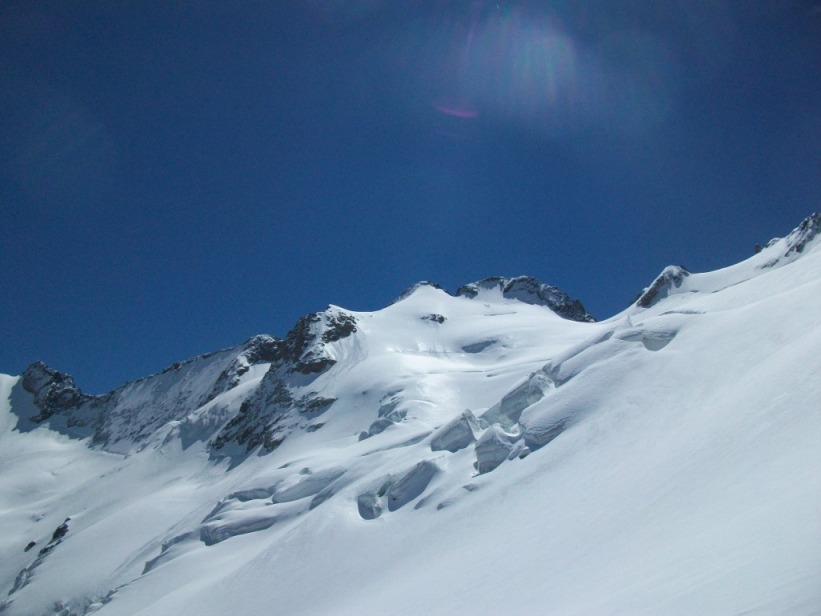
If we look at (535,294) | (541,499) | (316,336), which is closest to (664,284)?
(535,294)

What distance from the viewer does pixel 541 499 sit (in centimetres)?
1948

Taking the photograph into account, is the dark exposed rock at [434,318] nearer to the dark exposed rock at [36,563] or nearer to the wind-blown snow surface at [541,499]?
the wind-blown snow surface at [541,499]

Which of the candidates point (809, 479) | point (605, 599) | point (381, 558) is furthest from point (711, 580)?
point (381, 558)

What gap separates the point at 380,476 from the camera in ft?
103

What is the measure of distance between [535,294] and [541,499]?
111813 mm

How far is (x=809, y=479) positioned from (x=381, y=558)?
17780mm

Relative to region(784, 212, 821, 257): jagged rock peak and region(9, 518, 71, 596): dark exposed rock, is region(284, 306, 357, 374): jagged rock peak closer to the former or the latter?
region(9, 518, 71, 596): dark exposed rock

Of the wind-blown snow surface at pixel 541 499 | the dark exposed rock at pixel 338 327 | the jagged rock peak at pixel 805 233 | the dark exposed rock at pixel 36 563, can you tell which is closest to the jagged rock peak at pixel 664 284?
the jagged rock peak at pixel 805 233

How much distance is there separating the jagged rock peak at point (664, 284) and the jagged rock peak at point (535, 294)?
34955mm

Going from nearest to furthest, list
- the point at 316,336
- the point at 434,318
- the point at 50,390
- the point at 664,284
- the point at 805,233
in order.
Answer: the point at 805,233, the point at 316,336, the point at 664,284, the point at 434,318, the point at 50,390

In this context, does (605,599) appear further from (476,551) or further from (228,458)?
(228,458)

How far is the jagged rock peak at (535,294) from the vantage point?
126m

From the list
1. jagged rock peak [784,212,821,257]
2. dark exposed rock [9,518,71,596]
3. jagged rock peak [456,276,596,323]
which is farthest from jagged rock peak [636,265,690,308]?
dark exposed rock [9,518,71,596]

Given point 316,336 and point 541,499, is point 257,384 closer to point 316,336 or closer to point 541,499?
point 316,336
